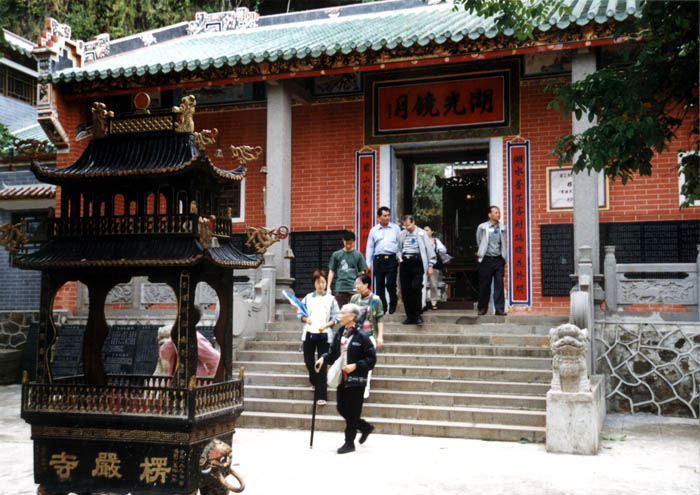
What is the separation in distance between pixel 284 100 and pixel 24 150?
599cm

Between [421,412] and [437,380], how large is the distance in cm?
71

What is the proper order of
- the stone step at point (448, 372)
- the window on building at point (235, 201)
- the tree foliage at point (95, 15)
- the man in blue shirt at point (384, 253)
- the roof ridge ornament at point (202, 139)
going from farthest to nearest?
the tree foliage at point (95, 15) → the window on building at point (235, 201) → the man in blue shirt at point (384, 253) → the stone step at point (448, 372) → the roof ridge ornament at point (202, 139)

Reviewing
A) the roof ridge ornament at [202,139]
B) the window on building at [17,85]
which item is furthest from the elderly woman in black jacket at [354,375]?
the window on building at [17,85]

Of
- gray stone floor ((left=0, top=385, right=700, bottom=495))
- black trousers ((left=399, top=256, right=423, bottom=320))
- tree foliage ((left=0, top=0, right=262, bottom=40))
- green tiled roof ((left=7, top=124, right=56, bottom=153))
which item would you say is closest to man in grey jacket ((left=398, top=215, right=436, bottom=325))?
black trousers ((left=399, top=256, right=423, bottom=320))

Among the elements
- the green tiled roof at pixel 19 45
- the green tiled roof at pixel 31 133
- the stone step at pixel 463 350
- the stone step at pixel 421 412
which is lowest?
the stone step at pixel 421 412

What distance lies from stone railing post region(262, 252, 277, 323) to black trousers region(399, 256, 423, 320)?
2.17m

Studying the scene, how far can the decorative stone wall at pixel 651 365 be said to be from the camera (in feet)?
31.0

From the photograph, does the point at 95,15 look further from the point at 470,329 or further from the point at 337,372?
the point at 337,372

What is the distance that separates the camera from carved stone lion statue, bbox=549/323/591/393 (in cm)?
749

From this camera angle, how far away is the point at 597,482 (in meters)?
6.09

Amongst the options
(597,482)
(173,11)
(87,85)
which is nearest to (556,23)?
(597,482)

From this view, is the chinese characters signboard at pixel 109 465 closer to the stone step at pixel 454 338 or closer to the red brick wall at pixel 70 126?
the stone step at pixel 454 338

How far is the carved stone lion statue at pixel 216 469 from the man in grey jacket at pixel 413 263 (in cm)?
524

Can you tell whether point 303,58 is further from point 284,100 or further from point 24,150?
point 24,150
